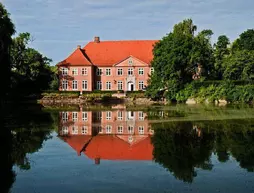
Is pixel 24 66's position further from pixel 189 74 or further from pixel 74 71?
pixel 189 74

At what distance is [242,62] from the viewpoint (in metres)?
51.2

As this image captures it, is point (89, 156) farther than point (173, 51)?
No

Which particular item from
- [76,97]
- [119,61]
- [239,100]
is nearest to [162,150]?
[239,100]

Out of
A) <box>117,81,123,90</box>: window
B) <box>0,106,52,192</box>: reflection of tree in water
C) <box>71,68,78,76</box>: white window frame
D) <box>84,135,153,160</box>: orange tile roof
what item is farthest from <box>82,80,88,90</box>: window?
<box>84,135,153,160</box>: orange tile roof

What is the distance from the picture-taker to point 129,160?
10.8 m

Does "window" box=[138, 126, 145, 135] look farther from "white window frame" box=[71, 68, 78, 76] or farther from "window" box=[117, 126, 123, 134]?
"white window frame" box=[71, 68, 78, 76]

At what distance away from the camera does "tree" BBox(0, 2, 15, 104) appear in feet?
109

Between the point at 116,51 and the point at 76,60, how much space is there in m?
6.58

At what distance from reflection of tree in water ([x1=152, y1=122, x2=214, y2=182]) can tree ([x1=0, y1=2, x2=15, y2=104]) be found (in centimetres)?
2043

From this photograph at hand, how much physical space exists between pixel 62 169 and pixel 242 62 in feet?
148

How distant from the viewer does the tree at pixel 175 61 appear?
4512cm

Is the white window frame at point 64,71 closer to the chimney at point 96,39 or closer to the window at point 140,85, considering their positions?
the chimney at point 96,39

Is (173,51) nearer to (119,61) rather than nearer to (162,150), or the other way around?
(119,61)

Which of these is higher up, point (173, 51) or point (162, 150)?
point (173, 51)
